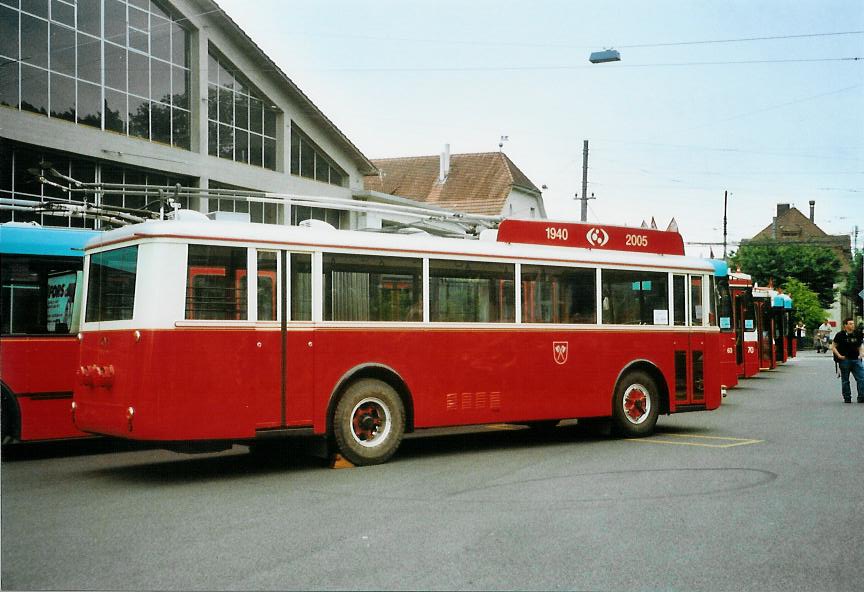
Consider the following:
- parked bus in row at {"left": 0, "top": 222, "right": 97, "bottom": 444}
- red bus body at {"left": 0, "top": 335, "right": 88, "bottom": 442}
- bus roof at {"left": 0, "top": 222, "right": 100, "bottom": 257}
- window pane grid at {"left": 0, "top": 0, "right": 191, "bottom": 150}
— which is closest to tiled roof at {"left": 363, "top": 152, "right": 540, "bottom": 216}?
window pane grid at {"left": 0, "top": 0, "right": 191, "bottom": 150}

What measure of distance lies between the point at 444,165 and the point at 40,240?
34.4 metres

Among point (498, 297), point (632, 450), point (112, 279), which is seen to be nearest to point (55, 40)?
point (112, 279)

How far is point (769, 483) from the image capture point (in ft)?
32.6

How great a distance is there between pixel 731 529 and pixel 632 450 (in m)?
5.17

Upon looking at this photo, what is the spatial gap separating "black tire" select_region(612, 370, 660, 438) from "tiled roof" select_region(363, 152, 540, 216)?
2382cm

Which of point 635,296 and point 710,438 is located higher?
point 635,296

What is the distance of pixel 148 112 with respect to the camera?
81.7 feet

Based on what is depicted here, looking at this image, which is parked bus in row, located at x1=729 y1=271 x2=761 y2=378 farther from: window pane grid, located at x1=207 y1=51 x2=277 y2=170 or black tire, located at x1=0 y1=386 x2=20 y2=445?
black tire, located at x1=0 y1=386 x2=20 y2=445

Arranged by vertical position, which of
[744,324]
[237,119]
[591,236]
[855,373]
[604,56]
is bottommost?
[855,373]

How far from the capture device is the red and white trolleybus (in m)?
10.1

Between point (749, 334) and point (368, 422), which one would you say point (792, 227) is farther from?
point (368, 422)

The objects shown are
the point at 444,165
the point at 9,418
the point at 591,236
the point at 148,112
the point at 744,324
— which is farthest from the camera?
the point at 444,165

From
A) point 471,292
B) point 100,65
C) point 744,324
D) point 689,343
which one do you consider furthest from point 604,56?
point 744,324

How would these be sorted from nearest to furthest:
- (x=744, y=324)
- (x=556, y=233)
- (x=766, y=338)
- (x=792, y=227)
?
(x=556, y=233) < (x=744, y=324) < (x=766, y=338) < (x=792, y=227)
